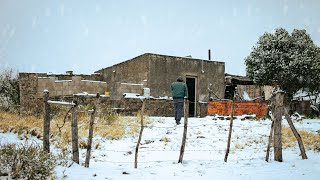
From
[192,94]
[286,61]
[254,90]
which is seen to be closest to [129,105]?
[192,94]

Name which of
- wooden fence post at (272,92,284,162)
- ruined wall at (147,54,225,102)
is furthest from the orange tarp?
wooden fence post at (272,92,284,162)

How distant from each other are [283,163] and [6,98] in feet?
68.2

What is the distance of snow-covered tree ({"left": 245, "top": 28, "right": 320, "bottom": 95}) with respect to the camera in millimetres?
20641

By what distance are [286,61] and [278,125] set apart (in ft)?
49.4

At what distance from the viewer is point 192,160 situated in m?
7.50

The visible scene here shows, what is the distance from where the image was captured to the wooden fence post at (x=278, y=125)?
753 cm

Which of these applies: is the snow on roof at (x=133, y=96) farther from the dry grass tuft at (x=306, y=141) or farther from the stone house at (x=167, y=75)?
the dry grass tuft at (x=306, y=141)

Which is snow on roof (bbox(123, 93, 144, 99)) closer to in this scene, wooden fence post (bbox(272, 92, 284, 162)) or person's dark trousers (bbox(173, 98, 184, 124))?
person's dark trousers (bbox(173, 98, 184, 124))

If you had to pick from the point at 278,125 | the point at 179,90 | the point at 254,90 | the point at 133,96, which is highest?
the point at 254,90

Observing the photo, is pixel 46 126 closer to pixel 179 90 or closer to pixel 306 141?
pixel 179 90

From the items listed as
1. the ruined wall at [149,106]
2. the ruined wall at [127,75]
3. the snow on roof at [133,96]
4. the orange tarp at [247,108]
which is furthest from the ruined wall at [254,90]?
the snow on roof at [133,96]

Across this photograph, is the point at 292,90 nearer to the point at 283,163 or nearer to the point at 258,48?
the point at 258,48

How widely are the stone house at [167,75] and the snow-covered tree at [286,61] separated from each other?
289cm

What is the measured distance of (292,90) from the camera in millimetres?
21438
